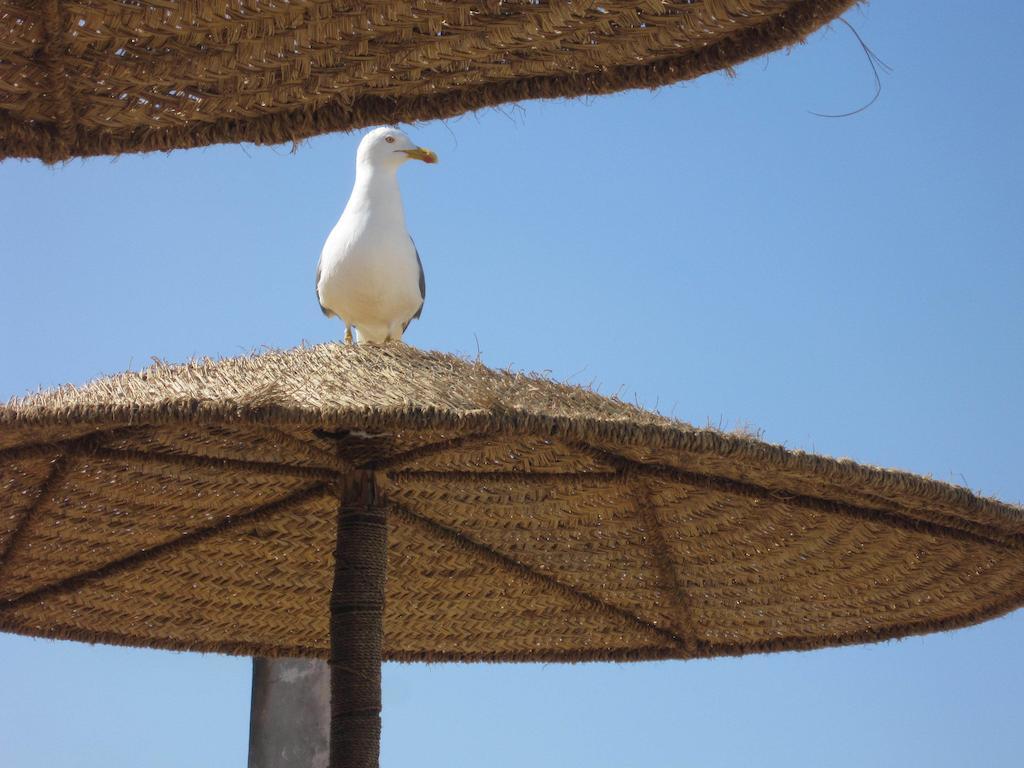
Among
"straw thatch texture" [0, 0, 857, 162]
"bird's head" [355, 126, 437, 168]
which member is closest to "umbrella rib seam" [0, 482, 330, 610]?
"bird's head" [355, 126, 437, 168]

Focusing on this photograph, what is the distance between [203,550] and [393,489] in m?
0.55

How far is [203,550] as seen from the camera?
3.15 meters

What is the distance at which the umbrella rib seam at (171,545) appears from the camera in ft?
9.91

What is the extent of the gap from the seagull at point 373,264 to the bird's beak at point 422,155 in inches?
5.9

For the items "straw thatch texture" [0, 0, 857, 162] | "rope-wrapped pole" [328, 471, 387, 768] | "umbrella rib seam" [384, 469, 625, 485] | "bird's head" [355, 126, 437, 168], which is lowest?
"rope-wrapped pole" [328, 471, 387, 768]

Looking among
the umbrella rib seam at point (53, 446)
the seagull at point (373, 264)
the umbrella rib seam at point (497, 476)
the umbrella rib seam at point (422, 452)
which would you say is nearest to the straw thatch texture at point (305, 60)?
the umbrella rib seam at point (53, 446)

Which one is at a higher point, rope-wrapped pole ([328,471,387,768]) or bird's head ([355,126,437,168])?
bird's head ([355,126,437,168])

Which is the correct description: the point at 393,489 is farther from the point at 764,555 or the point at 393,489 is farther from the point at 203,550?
the point at 764,555

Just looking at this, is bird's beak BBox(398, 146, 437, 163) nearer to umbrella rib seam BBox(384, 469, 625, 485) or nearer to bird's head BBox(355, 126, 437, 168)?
bird's head BBox(355, 126, 437, 168)

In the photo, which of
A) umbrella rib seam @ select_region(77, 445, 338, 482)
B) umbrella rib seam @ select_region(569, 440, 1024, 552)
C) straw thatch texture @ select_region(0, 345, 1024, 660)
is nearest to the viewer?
straw thatch texture @ select_region(0, 345, 1024, 660)

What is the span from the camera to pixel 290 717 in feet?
17.9

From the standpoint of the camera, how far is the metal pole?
543cm

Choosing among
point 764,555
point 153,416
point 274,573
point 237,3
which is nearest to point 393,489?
point 274,573

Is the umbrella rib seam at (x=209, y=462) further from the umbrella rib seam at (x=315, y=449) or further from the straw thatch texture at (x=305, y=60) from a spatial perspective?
the straw thatch texture at (x=305, y=60)
